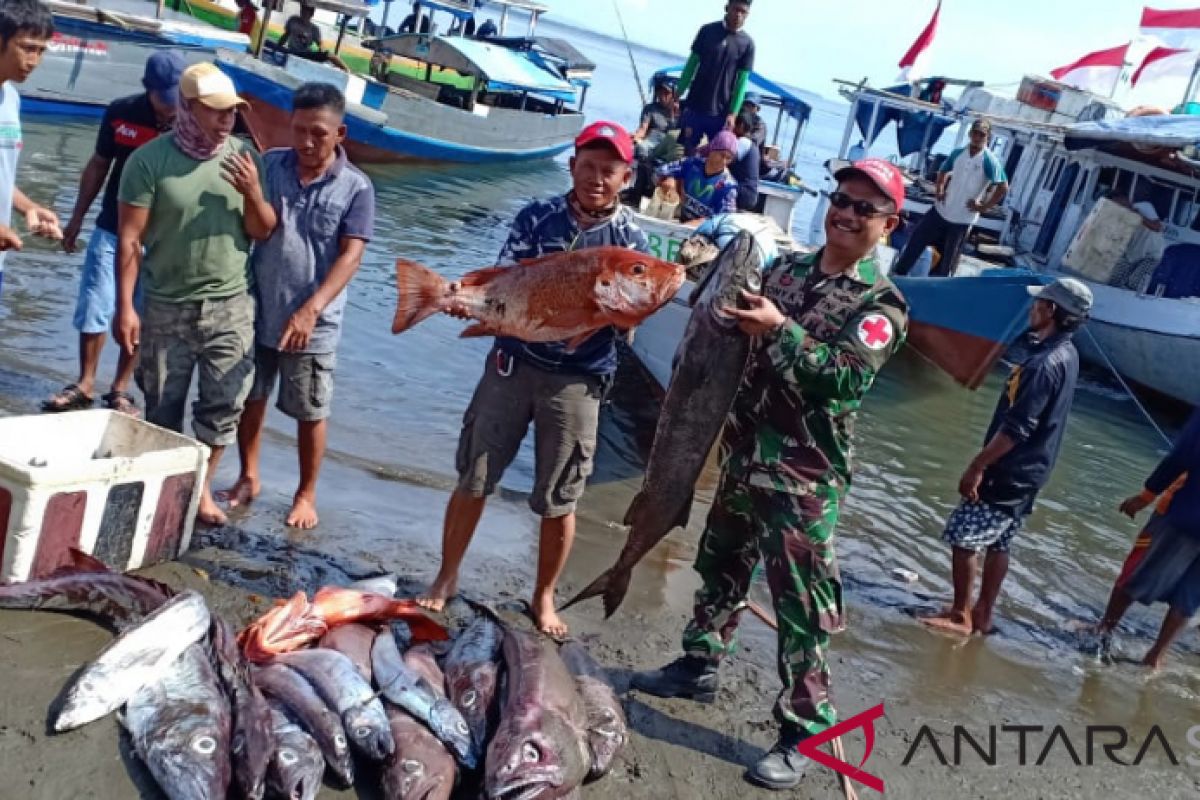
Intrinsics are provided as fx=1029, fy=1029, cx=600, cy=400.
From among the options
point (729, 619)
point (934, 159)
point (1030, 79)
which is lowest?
point (729, 619)

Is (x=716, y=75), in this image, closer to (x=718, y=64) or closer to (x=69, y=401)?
(x=718, y=64)

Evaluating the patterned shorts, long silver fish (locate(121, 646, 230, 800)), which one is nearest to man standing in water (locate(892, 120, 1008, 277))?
the patterned shorts

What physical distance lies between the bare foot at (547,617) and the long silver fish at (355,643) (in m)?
0.97

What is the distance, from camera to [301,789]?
128 inches

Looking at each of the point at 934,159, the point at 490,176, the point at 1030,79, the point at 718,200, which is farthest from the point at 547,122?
the point at 718,200

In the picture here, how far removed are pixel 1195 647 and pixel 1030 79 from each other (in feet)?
66.6

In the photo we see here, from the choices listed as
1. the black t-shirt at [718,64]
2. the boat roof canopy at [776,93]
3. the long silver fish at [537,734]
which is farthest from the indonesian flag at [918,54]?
the long silver fish at [537,734]

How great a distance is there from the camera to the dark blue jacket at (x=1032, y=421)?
19.4 ft

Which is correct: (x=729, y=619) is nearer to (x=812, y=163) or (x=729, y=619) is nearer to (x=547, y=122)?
(x=547, y=122)

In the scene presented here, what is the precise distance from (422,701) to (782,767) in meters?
1.45

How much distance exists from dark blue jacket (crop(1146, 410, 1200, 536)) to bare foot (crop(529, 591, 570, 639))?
3.83m

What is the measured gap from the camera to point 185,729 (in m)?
3.30

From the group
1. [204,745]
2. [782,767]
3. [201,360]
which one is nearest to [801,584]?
[782,767]

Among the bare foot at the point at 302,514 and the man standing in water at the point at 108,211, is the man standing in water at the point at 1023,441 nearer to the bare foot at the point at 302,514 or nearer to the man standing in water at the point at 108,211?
the bare foot at the point at 302,514
